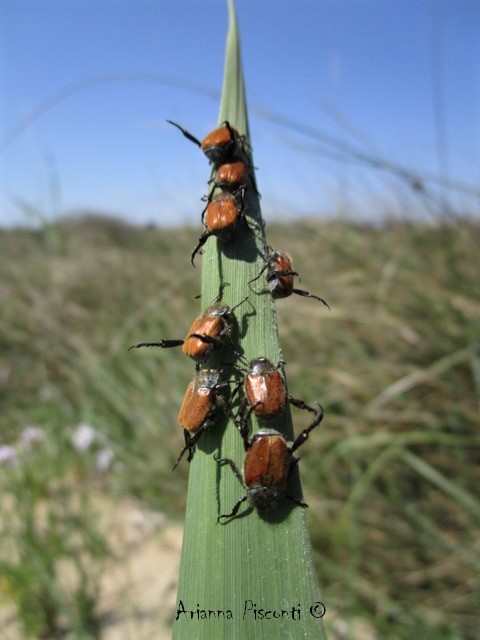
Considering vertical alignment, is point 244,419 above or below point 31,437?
below

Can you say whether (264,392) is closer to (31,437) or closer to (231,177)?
(231,177)

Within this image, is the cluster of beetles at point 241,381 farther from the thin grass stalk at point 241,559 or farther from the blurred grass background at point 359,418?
the blurred grass background at point 359,418

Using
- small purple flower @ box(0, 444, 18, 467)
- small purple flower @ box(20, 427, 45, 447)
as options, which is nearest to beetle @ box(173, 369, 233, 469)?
small purple flower @ box(0, 444, 18, 467)

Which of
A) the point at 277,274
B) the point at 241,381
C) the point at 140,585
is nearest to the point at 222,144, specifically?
the point at 277,274

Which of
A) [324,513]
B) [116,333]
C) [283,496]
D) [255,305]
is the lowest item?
[283,496]

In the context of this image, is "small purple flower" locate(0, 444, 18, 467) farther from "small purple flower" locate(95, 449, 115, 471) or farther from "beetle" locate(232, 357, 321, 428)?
"beetle" locate(232, 357, 321, 428)

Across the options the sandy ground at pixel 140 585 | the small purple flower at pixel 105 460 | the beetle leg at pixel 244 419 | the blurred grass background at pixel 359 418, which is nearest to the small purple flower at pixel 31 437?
the blurred grass background at pixel 359 418

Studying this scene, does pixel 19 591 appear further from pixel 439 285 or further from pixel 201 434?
pixel 439 285

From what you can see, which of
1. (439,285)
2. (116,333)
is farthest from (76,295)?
(439,285)
